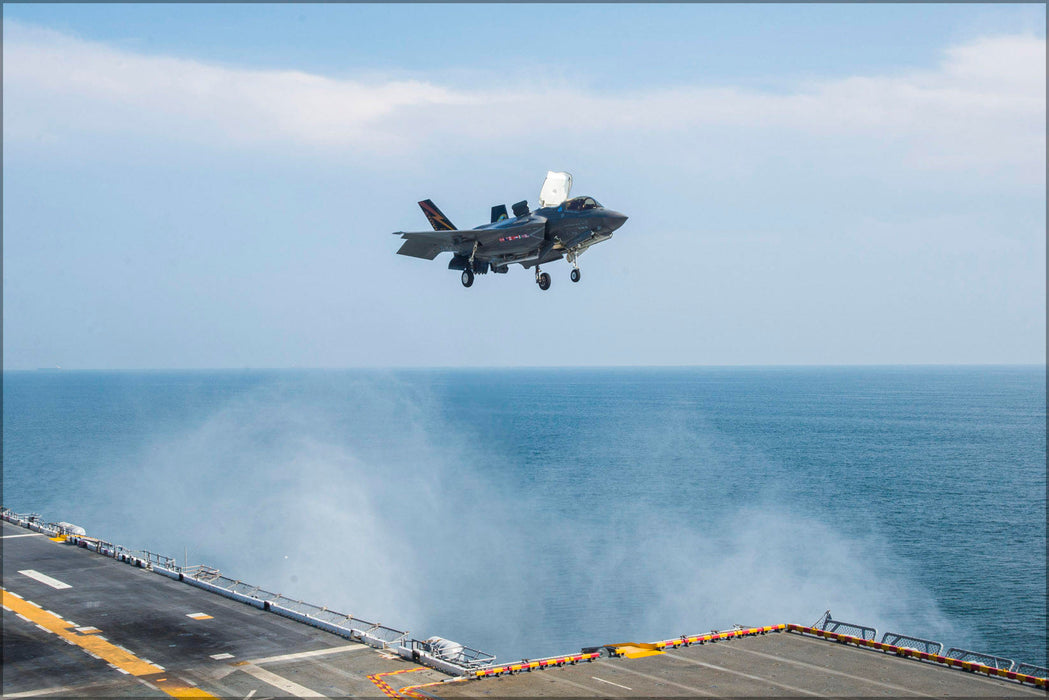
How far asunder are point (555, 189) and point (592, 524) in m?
68.0

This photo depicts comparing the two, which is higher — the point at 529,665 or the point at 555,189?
Result: the point at 555,189

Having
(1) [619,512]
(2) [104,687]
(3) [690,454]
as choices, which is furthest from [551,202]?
(3) [690,454]

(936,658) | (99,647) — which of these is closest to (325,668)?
(99,647)

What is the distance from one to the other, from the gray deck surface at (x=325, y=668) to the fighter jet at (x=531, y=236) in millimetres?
17213

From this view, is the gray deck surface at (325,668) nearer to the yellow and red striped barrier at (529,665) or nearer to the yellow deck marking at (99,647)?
the yellow deck marking at (99,647)

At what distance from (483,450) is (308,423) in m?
58.6

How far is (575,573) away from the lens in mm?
83375

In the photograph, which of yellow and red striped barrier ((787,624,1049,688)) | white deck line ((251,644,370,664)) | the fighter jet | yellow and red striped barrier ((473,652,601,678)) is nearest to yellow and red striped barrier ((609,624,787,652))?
yellow and red striped barrier ((473,652,601,678))

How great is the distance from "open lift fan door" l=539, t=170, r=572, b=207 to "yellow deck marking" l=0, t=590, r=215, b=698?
25.3 m

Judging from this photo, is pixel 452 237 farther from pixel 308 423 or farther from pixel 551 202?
pixel 308 423

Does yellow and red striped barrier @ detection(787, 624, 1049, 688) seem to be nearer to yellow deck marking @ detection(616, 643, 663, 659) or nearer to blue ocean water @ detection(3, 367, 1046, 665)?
yellow deck marking @ detection(616, 643, 663, 659)

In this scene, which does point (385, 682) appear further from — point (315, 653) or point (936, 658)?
point (936, 658)

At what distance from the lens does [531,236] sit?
1444 inches

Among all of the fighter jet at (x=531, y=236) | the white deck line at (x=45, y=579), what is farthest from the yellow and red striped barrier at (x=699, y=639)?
the white deck line at (x=45, y=579)
